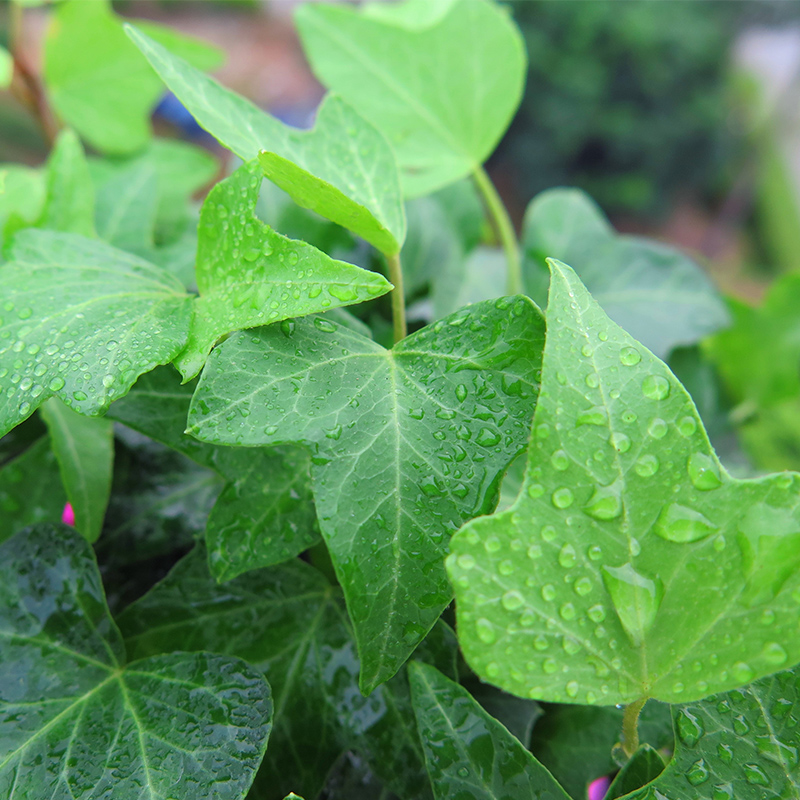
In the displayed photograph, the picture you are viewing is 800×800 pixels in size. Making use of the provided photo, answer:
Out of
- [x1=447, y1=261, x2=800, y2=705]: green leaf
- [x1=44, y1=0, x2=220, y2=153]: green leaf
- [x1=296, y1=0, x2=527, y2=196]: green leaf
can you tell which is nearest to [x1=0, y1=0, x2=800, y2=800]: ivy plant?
[x1=447, y1=261, x2=800, y2=705]: green leaf

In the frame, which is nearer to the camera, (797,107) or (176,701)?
(176,701)

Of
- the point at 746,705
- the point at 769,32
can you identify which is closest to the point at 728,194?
the point at 769,32

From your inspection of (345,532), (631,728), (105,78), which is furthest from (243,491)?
(105,78)

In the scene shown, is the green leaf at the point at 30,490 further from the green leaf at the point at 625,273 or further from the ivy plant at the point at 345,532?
the green leaf at the point at 625,273

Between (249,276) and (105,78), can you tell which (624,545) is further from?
(105,78)

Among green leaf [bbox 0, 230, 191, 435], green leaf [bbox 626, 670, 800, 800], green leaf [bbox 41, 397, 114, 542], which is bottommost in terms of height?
green leaf [bbox 626, 670, 800, 800]

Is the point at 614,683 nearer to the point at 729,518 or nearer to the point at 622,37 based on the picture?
the point at 729,518

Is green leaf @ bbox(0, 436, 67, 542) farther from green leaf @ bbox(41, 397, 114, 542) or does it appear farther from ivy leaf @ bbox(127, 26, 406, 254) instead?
ivy leaf @ bbox(127, 26, 406, 254)
